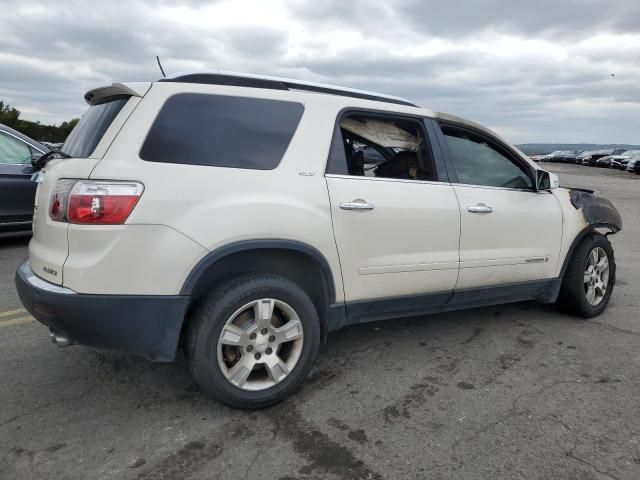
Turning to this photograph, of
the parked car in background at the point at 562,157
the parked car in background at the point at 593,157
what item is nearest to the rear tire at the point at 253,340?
the parked car in background at the point at 593,157

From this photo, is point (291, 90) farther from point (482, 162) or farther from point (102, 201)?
point (482, 162)

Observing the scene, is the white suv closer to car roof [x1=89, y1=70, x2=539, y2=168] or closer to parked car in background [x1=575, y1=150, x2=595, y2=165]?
car roof [x1=89, y1=70, x2=539, y2=168]

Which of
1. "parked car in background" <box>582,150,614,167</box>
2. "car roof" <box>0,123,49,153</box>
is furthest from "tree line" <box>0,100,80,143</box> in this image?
"parked car in background" <box>582,150,614,167</box>

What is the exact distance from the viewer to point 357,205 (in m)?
3.19

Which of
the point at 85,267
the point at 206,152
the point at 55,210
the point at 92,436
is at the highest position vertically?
the point at 206,152

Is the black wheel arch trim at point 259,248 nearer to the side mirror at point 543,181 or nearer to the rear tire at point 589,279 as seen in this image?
the side mirror at point 543,181

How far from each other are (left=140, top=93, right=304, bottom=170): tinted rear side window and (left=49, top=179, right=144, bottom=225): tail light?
0.69ft

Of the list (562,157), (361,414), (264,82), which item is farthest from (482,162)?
(562,157)

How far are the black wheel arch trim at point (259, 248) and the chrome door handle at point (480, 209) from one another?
1.20m

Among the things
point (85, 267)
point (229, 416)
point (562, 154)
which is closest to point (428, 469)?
point (229, 416)

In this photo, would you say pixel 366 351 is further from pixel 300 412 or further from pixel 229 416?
pixel 229 416

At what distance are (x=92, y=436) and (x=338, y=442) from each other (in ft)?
3.99

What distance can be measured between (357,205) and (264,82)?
0.91 meters

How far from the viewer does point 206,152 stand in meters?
2.84
